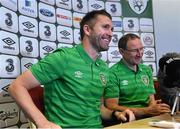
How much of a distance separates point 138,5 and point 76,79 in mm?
2210

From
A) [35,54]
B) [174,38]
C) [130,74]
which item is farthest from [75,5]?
[174,38]

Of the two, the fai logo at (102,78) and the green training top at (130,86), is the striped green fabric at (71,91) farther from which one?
the green training top at (130,86)

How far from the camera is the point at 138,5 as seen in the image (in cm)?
354

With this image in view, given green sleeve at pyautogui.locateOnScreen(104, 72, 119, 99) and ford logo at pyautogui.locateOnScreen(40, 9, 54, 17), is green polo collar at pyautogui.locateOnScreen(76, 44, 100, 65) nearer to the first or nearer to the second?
green sleeve at pyautogui.locateOnScreen(104, 72, 119, 99)

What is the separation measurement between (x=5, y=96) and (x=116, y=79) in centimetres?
82

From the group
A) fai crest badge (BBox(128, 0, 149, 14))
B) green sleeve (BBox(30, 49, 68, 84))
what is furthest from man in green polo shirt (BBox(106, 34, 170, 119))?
fai crest badge (BBox(128, 0, 149, 14))

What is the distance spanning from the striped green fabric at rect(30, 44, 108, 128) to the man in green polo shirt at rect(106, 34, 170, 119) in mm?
445

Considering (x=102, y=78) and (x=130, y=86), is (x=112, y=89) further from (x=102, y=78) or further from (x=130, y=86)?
(x=102, y=78)

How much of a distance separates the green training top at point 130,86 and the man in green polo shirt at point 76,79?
394 millimetres

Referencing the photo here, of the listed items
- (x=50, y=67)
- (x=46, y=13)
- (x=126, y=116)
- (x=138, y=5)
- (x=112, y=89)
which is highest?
(x=138, y=5)

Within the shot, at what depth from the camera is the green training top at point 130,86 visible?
2.15 metres

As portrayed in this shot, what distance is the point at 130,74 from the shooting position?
2199mm

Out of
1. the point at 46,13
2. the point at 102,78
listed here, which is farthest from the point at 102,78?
the point at 46,13

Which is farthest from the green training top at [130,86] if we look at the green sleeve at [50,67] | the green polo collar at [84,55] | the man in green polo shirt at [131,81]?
the green sleeve at [50,67]
